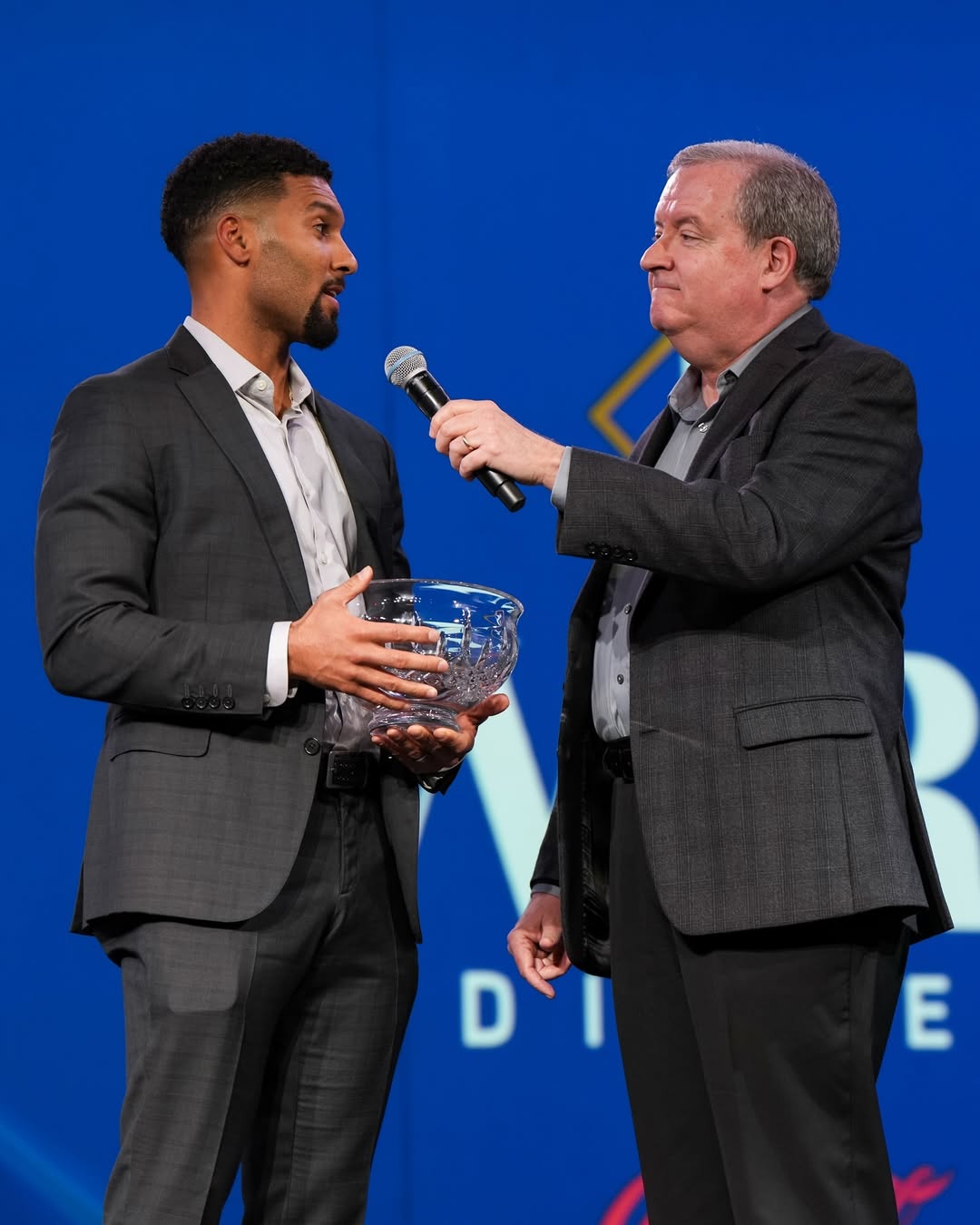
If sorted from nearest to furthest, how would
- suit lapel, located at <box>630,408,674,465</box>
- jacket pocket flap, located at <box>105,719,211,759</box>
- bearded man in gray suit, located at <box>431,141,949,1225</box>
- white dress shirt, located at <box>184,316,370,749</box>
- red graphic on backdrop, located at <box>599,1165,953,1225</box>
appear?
bearded man in gray suit, located at <box>431,141,949,1225</box>, jacket pocket flap, located at <box>105,719,211,759</box>, white dress shirt, located at <box>184,316,370,749</box>, suit lapel, located at <box>630,408,674,465</box>, red graphic on backdrop, located at <box>599,1165,953,1225</box>

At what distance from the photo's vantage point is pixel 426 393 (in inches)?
75.9

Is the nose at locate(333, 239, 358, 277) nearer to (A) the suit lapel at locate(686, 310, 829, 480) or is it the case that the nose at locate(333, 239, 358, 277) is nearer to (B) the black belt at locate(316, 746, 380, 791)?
(A) the suit lapel at locate(686, 310, 829, 480)

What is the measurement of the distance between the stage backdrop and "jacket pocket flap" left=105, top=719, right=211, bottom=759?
4.08 feet

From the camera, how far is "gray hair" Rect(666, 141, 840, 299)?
6.83 feet

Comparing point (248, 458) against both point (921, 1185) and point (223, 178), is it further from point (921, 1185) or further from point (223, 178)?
→ point (921, 1185)

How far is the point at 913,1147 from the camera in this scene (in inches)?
122

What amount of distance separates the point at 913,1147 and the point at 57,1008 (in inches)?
69.0

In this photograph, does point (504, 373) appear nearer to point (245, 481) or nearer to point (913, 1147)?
point (245, 481)

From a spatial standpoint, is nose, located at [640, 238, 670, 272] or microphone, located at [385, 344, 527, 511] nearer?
microphone, located at [385, 344, 527, 511]

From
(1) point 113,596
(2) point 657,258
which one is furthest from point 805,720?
(1) point 113,596

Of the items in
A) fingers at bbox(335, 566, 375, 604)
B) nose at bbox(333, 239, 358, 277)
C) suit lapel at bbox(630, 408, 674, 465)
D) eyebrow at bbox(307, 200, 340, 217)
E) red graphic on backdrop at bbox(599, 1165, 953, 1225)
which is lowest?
red graphic on backdrop at bbox(599, 1165, 953, 1225)

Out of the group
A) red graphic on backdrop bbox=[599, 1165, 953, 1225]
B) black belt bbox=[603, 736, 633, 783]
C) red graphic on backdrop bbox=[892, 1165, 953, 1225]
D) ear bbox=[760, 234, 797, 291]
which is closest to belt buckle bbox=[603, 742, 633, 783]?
black belt bbox=[603, 736, 633, 783]

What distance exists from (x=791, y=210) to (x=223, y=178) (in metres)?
0.80

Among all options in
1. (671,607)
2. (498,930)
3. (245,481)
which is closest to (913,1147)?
(498,930)
